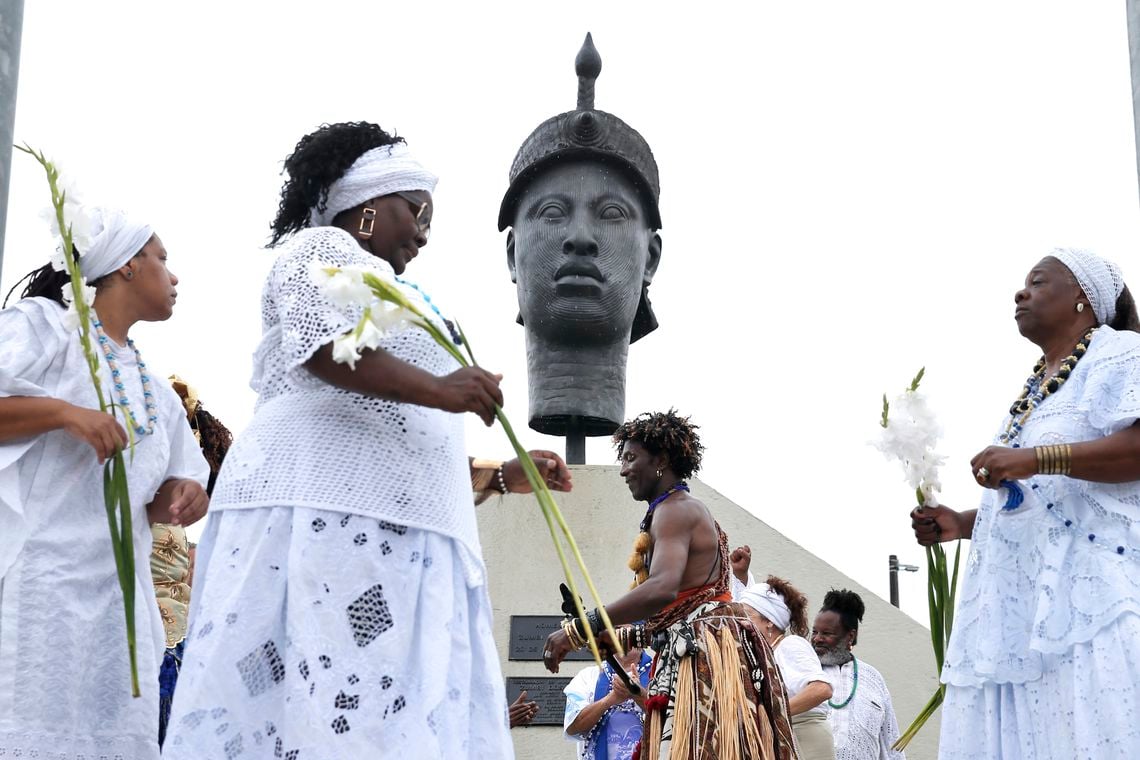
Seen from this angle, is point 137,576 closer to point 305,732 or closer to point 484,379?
point 305,732

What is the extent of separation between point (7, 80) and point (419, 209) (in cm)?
162

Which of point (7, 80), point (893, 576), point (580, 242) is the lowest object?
point (893, 576)

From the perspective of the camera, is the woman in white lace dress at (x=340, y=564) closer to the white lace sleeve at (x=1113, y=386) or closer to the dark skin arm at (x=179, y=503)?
the dark skin arm at (x=179, y=503)

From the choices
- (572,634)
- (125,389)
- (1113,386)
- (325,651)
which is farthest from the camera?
(572,634)

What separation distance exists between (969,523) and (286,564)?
227 cm

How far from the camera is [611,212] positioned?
9.94 meters

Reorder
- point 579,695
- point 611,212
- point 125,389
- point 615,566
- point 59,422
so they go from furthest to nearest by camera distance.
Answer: point 611,212 < point 615,566 < point 579,695 < point 125,389 < point 59,422

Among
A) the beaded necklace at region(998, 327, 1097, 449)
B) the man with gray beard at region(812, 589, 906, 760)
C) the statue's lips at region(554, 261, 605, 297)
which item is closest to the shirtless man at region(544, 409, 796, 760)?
the beaded necklace at region(998, 327, 1097, 449)

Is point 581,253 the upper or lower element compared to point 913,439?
upper

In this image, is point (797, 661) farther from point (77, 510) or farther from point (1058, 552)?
point (77, 510)

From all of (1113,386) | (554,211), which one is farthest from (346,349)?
(554,211)

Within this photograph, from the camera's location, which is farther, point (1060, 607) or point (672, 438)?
point (672, 438)

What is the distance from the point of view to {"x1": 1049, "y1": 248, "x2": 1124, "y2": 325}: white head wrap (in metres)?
4.07

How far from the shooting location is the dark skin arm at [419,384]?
2.68 m
